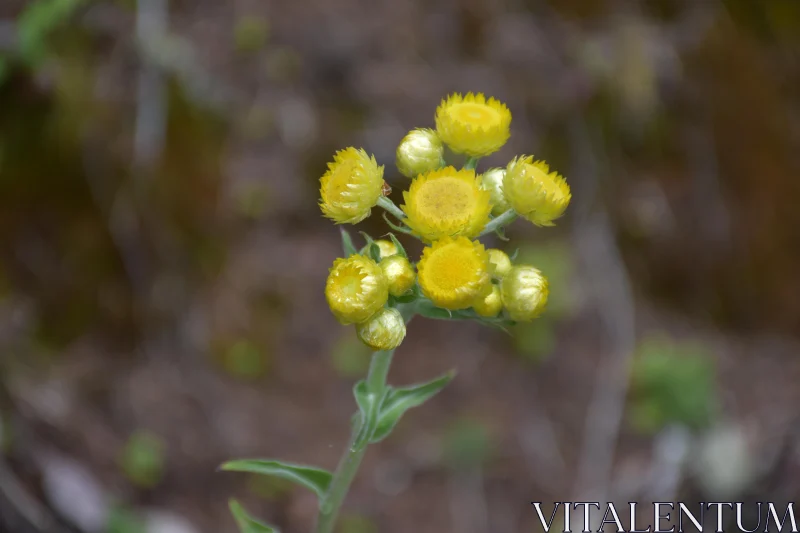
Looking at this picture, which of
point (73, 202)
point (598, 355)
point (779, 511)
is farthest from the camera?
point (598, 355)

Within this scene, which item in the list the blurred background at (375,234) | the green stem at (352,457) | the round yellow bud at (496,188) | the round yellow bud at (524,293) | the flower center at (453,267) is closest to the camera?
the flower center at (453,267)

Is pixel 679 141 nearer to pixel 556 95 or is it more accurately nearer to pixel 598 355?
pixel 556 95

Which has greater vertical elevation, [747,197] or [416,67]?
[416,67]

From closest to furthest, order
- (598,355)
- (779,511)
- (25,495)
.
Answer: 1. (25,495)
2. (779,511)
3. (598,355)

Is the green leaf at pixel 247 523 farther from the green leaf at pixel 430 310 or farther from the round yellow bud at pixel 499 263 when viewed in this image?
the round yellow bud at pixel 499 263

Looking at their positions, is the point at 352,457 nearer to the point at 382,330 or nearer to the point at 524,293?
the point at 382,330

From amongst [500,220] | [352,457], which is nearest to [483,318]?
[500,220]

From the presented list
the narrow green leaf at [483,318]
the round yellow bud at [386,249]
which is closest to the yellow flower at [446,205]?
the round yellow bud at [386,249]

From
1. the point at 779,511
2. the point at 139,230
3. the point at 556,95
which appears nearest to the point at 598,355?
the point at 779,511
